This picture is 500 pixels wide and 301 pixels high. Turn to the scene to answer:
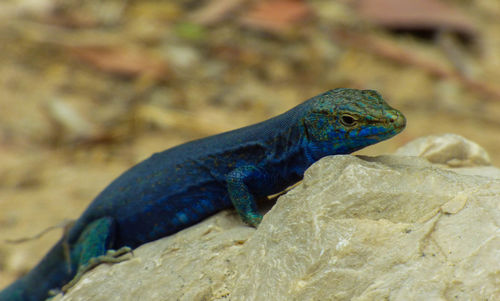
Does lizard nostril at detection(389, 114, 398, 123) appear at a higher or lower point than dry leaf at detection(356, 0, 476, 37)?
lower

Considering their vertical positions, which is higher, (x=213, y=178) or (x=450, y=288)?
(x=213, y=178)

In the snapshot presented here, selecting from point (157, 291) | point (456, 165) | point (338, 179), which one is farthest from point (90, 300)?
point (456, 165)

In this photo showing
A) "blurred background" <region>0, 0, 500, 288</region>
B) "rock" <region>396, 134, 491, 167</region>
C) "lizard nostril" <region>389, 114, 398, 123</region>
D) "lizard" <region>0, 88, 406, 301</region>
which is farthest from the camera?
"blurred background" <region>0, 0, 500, 288</region>

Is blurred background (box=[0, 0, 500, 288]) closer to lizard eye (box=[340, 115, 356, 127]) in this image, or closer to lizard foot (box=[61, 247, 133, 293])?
lizard foot (box=[61, 247, 133, 293])

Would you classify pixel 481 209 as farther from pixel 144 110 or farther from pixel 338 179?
pixel 144 110

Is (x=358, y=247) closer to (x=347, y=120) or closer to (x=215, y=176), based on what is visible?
(x=347, y=120)

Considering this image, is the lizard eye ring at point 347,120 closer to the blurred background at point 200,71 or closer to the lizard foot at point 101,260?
the lizard foot at point 101,260

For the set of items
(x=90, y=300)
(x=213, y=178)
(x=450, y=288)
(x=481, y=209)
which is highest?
(x=213, y=178)

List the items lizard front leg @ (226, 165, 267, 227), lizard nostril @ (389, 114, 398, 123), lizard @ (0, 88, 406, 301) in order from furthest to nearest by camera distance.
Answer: lizard front leg @ (226, 165, 267, 227)
lizard @ (0, 88, 406, 301)
lizard nostril @ (389, 114, 398, 123)

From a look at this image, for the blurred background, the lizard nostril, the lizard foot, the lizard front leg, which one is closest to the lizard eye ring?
the lizard nostril
